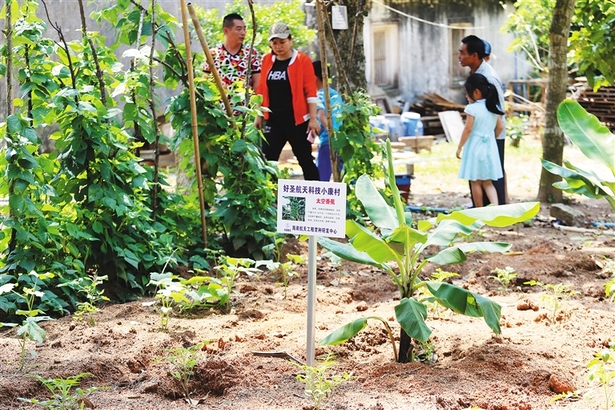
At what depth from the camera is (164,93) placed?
14.5 metres

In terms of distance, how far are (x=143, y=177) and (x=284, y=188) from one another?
208 cm

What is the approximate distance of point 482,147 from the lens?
28.5ft

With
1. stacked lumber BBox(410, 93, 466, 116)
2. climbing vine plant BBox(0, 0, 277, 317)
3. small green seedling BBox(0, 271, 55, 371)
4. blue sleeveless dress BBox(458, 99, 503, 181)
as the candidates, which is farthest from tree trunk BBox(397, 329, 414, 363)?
stacked lumber BBox(410, 93, 466, 116)

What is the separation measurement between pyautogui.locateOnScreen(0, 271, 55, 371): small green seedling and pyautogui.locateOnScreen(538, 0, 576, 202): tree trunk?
6527mm

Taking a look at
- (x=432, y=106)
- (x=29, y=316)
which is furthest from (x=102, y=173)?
(x=432, y=106)

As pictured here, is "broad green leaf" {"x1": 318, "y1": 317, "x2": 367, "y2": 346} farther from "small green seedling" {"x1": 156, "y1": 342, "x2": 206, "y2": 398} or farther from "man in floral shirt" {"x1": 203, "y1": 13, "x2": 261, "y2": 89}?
"man in floral shirt" {"x1": 203, "y1": 13, "x2": 261, "y2": 89}

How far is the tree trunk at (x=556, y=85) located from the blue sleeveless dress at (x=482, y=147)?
55.1 inches

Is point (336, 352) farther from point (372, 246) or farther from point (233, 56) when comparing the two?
point (233, 56)

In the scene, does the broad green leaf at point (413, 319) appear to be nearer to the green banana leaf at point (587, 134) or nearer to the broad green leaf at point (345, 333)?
the broad green leaf at point (345, 333)

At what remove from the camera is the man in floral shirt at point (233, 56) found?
26.2 feet

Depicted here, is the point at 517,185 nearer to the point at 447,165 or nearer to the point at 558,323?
the point at 447,165

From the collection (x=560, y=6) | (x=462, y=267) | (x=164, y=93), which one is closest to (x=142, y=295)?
(x=462, y=267)

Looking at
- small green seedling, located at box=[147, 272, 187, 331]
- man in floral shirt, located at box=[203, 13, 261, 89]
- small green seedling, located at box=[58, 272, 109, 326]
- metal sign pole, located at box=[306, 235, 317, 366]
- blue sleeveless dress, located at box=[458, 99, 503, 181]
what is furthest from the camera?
blue sleeveless dress, located at box=[458, 99, 503, 181]

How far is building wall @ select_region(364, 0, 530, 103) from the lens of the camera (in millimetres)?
21016
